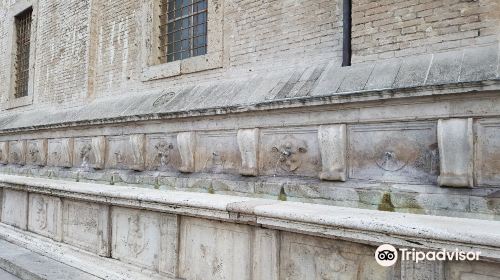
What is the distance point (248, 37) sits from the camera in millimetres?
4660

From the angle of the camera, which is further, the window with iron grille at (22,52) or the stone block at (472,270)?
the window with iron grille at (22,52)

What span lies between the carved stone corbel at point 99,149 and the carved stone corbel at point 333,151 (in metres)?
3.69

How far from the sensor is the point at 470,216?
2555 millimetres

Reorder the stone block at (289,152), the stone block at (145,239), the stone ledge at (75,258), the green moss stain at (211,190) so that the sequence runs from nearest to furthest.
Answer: the stone block at (289,152), the stone block at (145,239), the stone ledge at (75,258), the green moss stain at (211,190)

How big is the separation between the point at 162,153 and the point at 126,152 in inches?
33.5

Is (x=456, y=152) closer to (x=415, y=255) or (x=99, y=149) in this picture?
(x=415, y=255)

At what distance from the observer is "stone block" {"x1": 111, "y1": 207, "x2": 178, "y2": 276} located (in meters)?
3.70

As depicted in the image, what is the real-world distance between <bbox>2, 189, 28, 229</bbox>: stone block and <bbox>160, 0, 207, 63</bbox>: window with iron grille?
3300 mm

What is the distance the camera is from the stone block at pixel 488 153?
2.54m

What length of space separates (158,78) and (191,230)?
9.84 feet

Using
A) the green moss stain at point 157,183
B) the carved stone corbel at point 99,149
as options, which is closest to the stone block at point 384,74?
the green moss stain at point 157,183

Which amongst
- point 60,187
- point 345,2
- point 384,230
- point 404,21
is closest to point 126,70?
point 60,187

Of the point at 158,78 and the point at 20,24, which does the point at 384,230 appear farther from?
the point at 20,24

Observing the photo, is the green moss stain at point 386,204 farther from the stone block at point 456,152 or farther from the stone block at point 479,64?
the stone block at point 479,64
